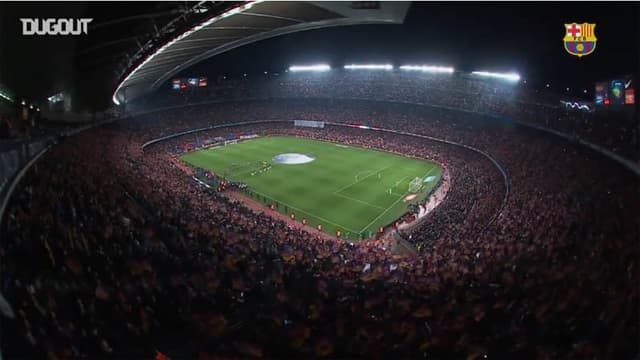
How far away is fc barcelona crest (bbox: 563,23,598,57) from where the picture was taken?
51.9ft

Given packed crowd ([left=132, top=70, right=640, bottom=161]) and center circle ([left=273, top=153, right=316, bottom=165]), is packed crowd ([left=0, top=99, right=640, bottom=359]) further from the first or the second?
center circle ([left=273, top=153, right=316, bottom=165])

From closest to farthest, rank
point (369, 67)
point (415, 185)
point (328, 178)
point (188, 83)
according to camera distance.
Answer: point (415, 185)
point (328, 178)
point (188, 83)
point (369, 67)

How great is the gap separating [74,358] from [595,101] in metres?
26.7

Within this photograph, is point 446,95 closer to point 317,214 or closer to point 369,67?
point 369,67

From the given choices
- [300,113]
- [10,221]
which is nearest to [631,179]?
[10,221]

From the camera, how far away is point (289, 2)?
18.4m

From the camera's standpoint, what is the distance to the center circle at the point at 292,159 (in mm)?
36188

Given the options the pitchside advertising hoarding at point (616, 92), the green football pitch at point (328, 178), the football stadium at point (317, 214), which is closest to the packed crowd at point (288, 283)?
the football stadium at point (317, 214)

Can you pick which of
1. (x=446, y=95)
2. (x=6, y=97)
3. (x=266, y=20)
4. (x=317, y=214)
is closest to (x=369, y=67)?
(x=446, y=95)

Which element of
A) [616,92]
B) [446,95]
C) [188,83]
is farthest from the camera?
[188,83]

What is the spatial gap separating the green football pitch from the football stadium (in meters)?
0.25

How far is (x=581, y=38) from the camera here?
16.0 m

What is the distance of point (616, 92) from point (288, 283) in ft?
68.1

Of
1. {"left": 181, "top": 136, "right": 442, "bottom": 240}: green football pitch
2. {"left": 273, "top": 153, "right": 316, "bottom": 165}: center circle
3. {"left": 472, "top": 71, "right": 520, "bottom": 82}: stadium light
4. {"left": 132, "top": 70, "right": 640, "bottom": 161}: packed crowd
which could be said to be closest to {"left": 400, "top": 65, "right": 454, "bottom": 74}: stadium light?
{"left": 132, "top": 70, "right": 640, "bottom": 161}: packed crowd
